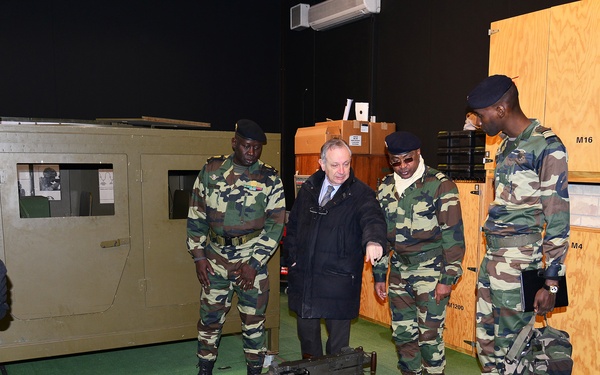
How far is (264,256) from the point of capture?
3.20 meters

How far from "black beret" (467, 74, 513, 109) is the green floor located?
2.15 meters

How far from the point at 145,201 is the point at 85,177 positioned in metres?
1.50

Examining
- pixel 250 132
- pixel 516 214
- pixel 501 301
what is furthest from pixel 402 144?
pixel 501 301

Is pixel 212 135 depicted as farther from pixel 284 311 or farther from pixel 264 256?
pixel 284 311

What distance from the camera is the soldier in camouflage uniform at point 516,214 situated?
8.00 feet

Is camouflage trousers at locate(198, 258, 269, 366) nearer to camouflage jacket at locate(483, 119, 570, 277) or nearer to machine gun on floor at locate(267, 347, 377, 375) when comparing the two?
machine gun on floor at locate(267, 347, 377, 375)

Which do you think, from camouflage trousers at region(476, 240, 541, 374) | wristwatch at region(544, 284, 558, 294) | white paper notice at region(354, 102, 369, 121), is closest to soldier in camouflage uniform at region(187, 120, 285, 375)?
camouflage trousers at region(476, 240, 541, 374)

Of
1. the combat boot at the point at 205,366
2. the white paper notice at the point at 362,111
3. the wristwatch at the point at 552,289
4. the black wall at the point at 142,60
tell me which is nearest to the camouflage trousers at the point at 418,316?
the wristwatch at the point at 552,289

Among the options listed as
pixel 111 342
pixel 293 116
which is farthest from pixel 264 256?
pixel 293 116

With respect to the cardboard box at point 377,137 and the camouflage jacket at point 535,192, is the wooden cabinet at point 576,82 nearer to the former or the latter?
the camouflage jacket at point 535,192

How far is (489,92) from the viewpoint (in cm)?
251

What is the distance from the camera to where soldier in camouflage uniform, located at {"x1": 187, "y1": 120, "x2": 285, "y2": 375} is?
3.19m

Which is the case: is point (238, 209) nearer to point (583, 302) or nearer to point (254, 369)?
point (254, 369)

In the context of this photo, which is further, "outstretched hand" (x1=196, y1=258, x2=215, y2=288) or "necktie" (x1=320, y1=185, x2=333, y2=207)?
"outstretched hand" (x1=196, y1=258, x2=215, y2=288)
